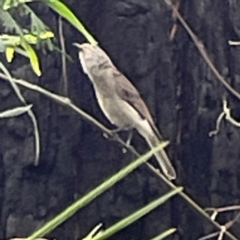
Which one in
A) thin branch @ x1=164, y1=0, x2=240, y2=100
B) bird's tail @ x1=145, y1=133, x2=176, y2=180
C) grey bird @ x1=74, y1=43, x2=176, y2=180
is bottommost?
bird's tail @ x1=145, y1=133, x2=176, y2=180

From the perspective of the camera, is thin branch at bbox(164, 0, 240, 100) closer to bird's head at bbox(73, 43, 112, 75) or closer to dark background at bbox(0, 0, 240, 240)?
dark background at bbox(0, 0, 240, 240)

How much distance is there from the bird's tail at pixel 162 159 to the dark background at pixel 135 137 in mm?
18

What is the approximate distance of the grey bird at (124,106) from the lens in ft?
3.76

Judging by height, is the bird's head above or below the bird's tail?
above

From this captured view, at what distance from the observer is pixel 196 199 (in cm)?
118

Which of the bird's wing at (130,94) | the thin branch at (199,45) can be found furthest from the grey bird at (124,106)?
the thin branch at (199,45)

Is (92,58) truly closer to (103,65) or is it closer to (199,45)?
(103,65)

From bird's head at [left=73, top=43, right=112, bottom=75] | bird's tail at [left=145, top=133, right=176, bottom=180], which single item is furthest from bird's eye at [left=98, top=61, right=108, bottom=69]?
bird's tail at [left=145, top=133, right=176, bottom=180]

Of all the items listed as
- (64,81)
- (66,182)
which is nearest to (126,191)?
(66,182)

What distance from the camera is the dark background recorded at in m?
1.16

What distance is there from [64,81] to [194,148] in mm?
250

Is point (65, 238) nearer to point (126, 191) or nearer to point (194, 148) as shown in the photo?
point (126, 191)

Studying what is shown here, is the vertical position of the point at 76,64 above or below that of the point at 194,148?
above

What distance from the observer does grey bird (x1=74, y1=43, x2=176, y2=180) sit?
115 cm
